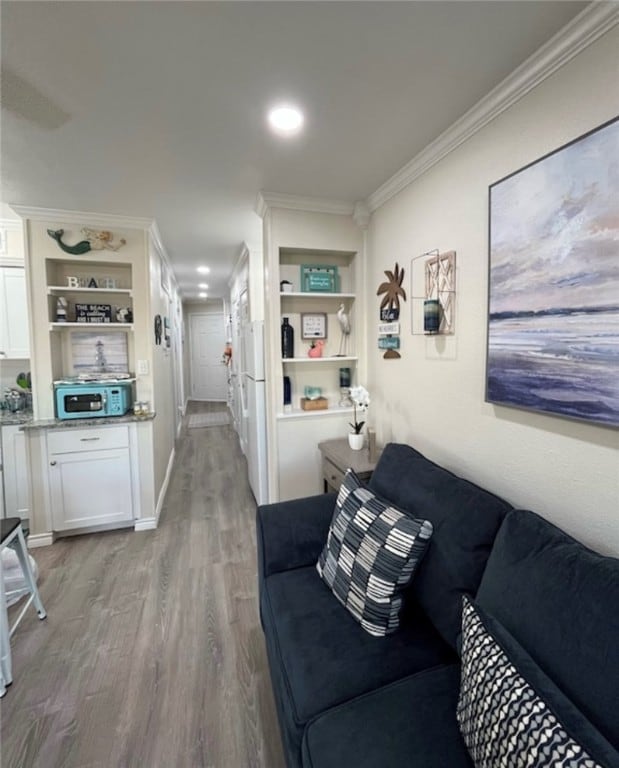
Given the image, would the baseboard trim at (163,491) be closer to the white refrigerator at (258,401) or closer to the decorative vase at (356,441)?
the white refrigerator at (258,401)

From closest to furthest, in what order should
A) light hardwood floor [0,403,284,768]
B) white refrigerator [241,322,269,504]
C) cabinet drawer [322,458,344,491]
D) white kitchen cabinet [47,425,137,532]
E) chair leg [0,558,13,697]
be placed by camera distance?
light hardwood floor [0,403,284,768] < chair leg [0,558,13,697] < cabinet drawer [322,458,344,491] < white kitchen cabinet [47,425,137,532] < white refrigerator [241,322,269,504]

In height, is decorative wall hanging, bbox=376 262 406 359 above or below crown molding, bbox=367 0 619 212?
below

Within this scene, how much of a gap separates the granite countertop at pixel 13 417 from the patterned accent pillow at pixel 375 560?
2622mm

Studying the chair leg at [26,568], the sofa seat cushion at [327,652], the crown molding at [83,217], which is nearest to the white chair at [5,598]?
the chair leg at [26,568]

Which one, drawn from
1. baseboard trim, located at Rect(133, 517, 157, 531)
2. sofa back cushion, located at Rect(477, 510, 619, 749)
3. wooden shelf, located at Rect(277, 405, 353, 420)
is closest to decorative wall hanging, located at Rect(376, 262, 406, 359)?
wooden shelf, located at Rect(277, 405, 353, 420)

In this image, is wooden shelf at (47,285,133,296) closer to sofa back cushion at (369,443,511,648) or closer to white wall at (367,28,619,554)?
white wall at (367,28,619,554)

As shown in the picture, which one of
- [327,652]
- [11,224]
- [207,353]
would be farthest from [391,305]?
[207,353]

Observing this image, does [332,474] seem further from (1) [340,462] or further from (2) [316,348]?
(2) [316,348]

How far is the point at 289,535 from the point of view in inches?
67.5

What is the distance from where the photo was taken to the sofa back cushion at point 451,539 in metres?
1.23

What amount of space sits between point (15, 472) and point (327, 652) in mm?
2827

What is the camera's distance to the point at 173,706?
1.53 meters

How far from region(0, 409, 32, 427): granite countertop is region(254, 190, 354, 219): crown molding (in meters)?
2.37

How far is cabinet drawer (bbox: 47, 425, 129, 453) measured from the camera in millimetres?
2748
